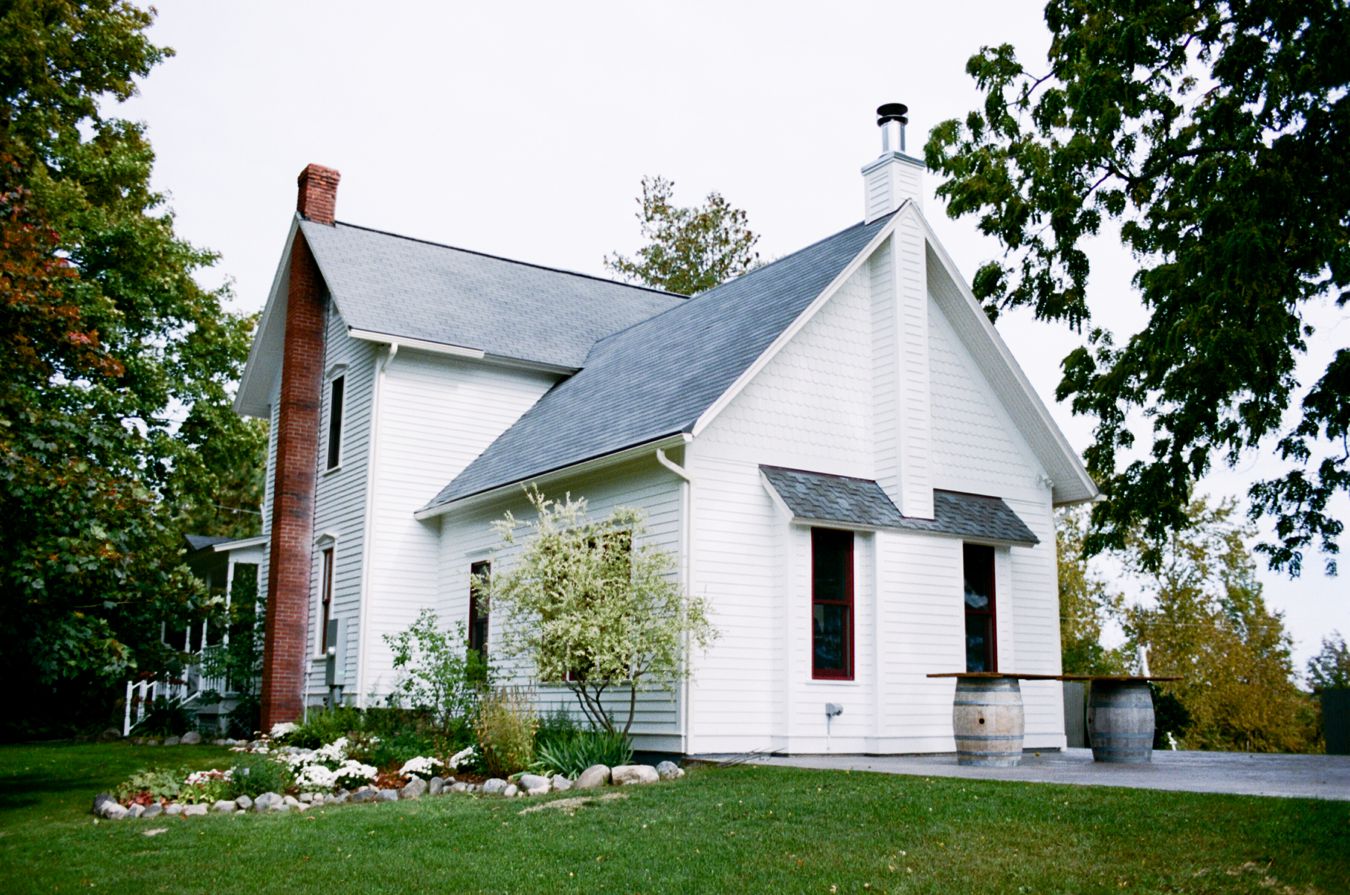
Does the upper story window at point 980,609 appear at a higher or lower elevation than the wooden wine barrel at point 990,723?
higher

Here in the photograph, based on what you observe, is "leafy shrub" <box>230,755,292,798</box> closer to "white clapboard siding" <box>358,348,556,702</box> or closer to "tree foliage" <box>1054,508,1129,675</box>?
"white clapboard siding" <box>358,348,556,702</box>

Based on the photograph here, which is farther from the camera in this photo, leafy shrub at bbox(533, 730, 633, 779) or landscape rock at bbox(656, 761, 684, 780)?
leafy shrub at bbox(533, 730, 633, 779)

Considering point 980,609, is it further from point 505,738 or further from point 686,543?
point 505,738

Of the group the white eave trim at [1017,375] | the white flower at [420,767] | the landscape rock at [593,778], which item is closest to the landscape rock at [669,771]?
the landscape rock at [593,778]

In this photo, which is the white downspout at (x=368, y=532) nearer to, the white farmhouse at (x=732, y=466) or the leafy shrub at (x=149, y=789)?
the white farmhouse at (x=732, y=466)

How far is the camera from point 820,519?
1456 centimetres

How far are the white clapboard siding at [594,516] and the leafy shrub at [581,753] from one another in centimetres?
81

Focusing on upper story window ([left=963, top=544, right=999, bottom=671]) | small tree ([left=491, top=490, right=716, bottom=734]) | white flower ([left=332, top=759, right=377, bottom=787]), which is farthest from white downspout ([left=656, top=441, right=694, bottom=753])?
upper story window ([left=963, top=544, right=999, bottom=671])

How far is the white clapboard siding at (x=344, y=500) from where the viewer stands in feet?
64.7

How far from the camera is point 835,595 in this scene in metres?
15.0

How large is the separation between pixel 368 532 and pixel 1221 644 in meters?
23.9

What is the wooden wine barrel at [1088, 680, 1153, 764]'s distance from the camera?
13812 millimetres

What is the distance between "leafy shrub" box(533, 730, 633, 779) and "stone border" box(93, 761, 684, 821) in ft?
0.97

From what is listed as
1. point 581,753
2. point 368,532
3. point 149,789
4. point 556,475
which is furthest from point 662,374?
point 149,789
